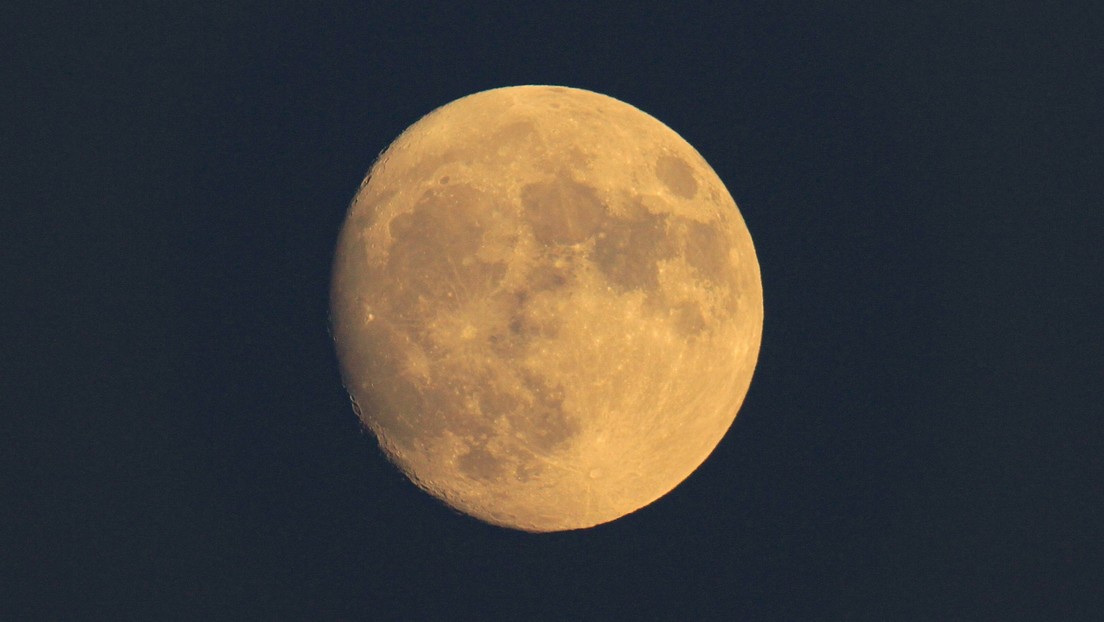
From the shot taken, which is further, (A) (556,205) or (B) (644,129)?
(B) (644,129)

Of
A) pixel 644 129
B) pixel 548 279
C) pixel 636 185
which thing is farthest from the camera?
pixel 644 129

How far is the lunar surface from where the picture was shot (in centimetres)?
618

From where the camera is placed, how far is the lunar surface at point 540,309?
6180 millimetres

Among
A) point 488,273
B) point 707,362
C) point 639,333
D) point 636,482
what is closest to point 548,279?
point 488,273

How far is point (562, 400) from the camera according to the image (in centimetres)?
625

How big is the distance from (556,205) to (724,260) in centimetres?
167

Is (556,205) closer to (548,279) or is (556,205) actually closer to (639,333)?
(548,279)

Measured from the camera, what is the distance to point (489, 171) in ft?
21.3

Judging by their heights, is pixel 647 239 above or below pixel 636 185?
below

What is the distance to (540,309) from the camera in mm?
6133

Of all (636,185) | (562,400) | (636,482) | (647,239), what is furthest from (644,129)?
(636,482)

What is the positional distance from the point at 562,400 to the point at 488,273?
1177 mm

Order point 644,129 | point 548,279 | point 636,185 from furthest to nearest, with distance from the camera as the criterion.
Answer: point 644,129
point 636,185
point 548,279

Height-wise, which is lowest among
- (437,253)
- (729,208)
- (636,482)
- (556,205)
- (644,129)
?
(636,482)
